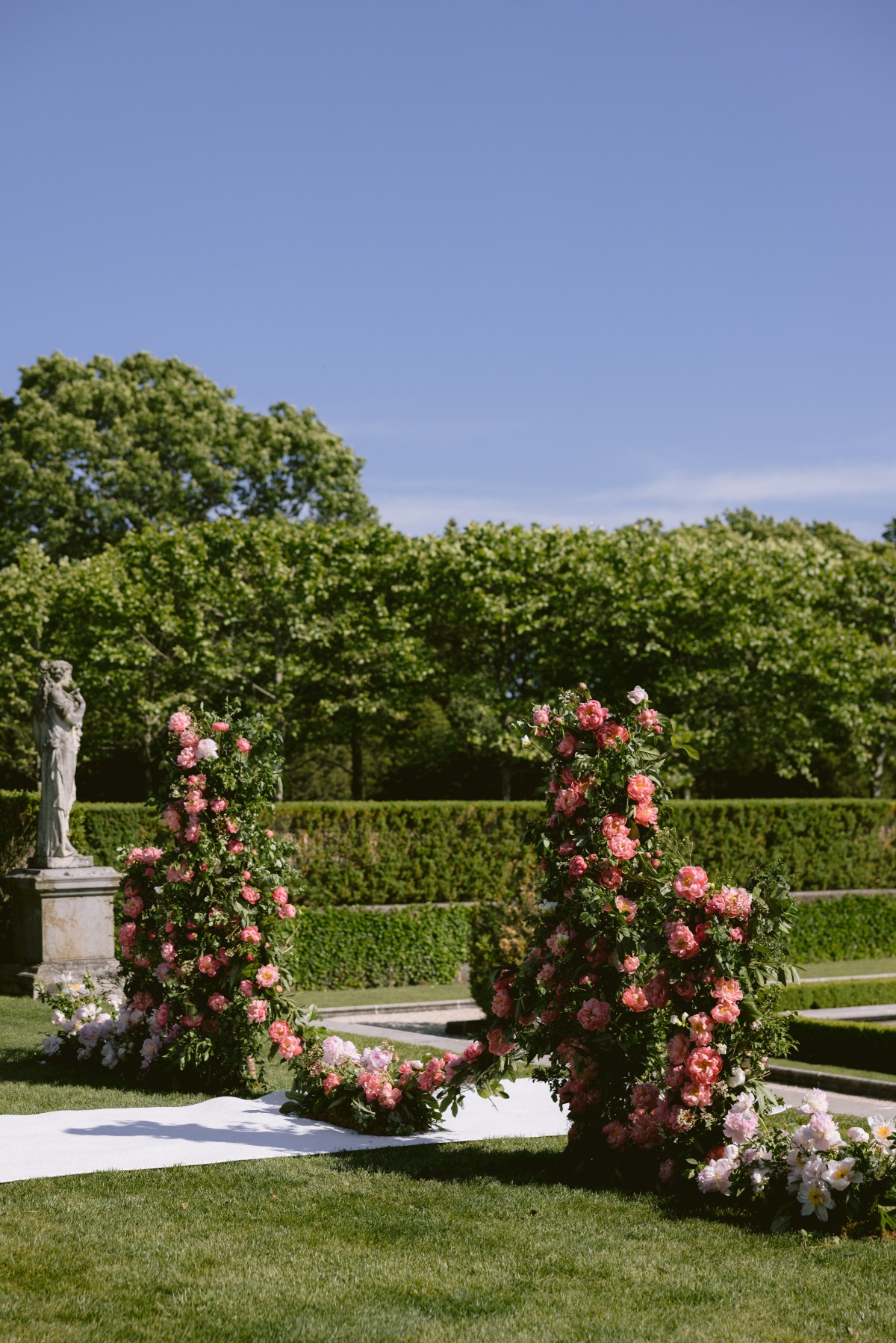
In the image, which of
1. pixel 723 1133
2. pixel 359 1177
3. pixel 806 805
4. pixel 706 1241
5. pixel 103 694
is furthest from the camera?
pixel 103 694

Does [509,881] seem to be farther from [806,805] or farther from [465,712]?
[465,712]

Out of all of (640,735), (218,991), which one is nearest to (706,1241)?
(640,735)

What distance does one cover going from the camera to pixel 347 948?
1980cm

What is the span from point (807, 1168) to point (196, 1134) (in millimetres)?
3977

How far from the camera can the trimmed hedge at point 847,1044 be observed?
12.7 meters

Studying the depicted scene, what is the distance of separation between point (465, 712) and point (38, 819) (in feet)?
46.9

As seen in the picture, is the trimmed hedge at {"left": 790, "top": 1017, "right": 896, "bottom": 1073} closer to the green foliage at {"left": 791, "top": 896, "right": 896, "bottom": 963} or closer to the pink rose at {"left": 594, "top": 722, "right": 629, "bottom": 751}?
the pink rose at {"left": 594, "top": 722, "right": 629, "bottom": 751}

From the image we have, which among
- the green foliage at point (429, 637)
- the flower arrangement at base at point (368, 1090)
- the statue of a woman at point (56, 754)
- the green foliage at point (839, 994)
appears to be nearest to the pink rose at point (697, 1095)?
the flower arrangement at base at point (368, 1090)

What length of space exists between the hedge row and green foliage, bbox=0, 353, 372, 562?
14148mm

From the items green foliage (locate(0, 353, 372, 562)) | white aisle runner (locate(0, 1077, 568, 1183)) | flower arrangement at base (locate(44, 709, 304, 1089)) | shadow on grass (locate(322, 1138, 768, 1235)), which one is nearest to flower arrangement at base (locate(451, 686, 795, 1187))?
shadow on grass (locate(322, 1138, 768, 1235))

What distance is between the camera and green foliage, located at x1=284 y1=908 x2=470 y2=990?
19422 mm

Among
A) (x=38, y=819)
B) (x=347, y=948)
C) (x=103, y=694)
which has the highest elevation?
(x=103, y=694)

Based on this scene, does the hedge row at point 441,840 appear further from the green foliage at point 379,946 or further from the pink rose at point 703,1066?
the pink rose at point 703,1066

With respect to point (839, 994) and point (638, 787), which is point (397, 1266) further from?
point (839, 994)
